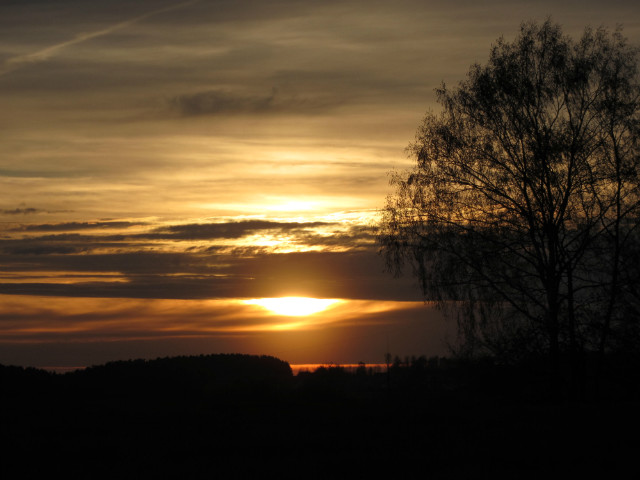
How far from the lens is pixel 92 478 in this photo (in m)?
9.98

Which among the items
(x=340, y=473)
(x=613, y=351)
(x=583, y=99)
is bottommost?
(x=340, y=473)

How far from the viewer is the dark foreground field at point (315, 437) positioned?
10.7 m

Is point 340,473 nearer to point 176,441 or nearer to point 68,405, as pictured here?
point 176,441

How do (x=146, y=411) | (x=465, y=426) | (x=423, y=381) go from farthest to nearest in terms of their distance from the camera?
(x=423, y=381), (x=146, y=411), (x=465, y=426)

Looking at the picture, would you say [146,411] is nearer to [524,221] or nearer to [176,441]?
[176,441]

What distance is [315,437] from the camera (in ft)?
44.0

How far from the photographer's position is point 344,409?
1705cm

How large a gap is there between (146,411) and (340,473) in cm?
758

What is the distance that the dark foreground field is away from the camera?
10.7m

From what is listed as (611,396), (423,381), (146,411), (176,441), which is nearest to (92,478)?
(176,441)

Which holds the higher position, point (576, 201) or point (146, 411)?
point (576, 201)

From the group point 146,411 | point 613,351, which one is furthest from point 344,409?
point 613,351

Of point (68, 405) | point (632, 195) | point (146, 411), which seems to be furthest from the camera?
point (632, 195)

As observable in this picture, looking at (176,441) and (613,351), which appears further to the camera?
(613,351)
